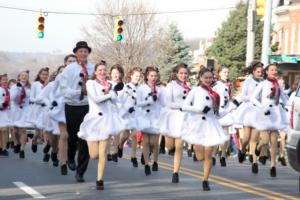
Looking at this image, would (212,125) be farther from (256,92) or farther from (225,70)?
(225,70)

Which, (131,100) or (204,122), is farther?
(131,100)

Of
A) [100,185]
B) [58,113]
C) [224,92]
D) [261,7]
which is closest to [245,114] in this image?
[224,92]

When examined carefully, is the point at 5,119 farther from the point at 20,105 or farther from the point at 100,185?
the point at 100,185

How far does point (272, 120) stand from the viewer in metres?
15.7

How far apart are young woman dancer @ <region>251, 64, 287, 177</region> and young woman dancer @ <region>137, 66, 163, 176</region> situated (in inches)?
74.7

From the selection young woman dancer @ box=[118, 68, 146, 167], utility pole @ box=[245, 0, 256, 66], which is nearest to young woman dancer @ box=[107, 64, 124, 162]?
young woman dancer @ box=[118, 68, 146, 167]

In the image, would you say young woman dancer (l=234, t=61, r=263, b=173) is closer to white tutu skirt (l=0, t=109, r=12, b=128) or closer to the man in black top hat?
the man in black top hat

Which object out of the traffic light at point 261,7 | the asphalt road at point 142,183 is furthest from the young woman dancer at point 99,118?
the traffic light at point 261,7

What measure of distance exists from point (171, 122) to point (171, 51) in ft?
162

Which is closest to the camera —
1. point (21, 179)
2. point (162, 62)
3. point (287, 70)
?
point (21, 179)

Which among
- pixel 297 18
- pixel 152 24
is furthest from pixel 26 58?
pixel 297 18

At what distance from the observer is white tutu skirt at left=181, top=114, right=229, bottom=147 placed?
12.4 m

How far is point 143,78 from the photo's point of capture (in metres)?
17.6

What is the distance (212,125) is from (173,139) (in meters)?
2.46
